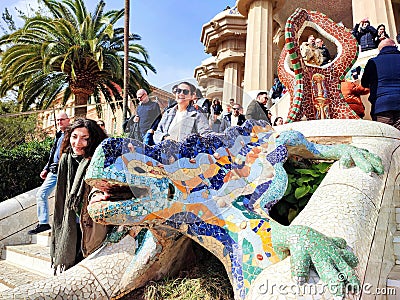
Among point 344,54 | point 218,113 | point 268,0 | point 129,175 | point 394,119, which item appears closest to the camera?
point 129,175

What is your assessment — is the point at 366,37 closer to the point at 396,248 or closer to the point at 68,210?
the point at 396,248

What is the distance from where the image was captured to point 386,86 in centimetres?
443

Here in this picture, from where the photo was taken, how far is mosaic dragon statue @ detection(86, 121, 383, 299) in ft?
5.13

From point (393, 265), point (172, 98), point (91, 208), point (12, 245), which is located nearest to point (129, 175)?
point (91, 208)

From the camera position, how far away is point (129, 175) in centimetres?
176

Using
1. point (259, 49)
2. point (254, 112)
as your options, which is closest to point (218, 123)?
point (254, 112)

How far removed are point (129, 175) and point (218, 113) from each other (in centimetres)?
72

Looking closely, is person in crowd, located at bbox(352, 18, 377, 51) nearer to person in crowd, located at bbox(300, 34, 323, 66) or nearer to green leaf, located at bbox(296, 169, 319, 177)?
person in crowd, located at bbox(300, 34, 323, 66)

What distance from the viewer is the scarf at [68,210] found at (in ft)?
9.58

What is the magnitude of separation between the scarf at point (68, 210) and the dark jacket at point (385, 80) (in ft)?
11.6

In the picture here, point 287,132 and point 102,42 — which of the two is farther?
point 102,42

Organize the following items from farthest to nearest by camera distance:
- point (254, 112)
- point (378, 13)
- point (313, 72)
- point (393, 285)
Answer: point (378, 13) < point (313, 72) < point (254, 112) < point (393, 285)

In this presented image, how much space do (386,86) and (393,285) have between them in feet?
9.59

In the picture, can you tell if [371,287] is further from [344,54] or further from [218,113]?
[344,54]
